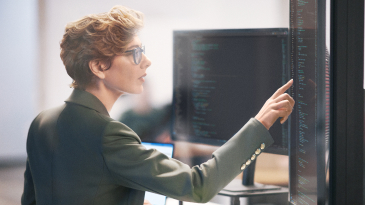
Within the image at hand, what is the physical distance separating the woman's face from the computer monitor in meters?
0.41

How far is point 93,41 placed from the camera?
2.61 feet

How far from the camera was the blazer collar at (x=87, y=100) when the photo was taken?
30.0 inches

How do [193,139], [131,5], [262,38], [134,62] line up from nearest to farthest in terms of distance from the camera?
[134,62] < [262,38] < [193,139] < [131,5]

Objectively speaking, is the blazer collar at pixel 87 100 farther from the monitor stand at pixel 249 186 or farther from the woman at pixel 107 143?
the monitor stand at pixel 249 186

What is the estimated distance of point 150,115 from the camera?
1557 millimetres

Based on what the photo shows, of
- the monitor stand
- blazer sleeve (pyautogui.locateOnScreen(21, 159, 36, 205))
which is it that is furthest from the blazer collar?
the monitor stand

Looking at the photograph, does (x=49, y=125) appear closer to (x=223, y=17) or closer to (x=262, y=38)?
(x=262, y=38)

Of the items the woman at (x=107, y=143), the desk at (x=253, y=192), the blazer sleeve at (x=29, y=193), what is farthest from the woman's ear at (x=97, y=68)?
the desk at (x=253, y=192)

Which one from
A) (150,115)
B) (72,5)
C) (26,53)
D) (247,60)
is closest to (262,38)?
(247,60)

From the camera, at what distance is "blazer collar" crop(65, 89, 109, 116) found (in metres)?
0.76

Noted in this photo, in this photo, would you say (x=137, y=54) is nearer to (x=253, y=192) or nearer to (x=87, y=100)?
(x=87, y=100)

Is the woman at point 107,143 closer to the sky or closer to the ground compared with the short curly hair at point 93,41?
closer to the ground

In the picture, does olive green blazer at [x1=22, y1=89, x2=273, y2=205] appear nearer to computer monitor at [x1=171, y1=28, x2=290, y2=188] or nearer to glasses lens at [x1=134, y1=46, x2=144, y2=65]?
glasses lens at [x1=134, y1=46, x2=144, y2=65]

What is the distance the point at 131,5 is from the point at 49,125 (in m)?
0.96
